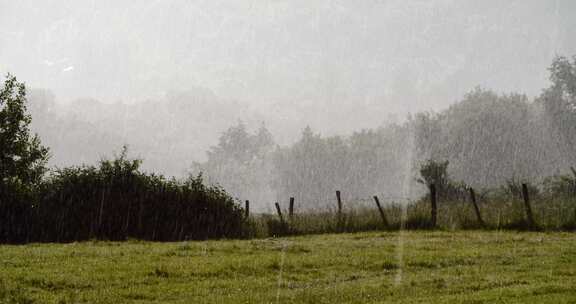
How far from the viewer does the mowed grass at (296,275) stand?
11.3m

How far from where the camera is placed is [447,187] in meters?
48.5

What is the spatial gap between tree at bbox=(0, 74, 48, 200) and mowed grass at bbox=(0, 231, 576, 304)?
814 inches

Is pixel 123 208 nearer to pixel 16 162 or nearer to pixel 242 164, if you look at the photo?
pixel 16 162

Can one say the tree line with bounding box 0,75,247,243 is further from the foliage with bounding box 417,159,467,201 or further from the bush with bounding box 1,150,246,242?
the foliage with bounding box 417,159,467,201

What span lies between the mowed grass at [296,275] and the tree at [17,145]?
20683 mm

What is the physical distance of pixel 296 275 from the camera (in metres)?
14.2

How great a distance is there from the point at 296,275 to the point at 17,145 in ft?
99.1

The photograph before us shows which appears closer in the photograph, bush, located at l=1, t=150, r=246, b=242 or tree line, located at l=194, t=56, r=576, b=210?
bush, located at l=1, t=150, r=246, b=242

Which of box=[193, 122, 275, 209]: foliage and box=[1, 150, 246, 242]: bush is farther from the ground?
box=[193, 122, 275, 209]: foliage

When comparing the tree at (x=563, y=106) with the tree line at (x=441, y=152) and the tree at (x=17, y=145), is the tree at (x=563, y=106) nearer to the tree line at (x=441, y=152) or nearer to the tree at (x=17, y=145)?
the tree line at (x=441, y=152)

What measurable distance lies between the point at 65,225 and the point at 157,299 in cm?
2208

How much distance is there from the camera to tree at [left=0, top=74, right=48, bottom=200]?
3716 cm

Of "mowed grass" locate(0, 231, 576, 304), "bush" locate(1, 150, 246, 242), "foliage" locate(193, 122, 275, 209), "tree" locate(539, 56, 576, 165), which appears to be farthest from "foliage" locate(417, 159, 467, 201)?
"foliage" locate(193, 122, 275, 209)

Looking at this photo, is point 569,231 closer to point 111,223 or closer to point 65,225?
point 111,223
